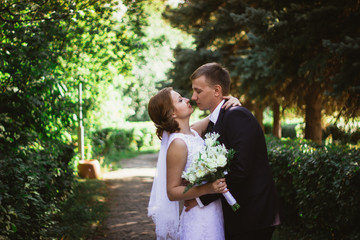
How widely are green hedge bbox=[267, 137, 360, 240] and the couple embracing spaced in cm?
220

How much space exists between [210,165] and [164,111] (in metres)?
0.85

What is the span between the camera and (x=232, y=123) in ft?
8.75

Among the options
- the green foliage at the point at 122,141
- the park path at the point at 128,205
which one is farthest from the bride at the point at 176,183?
the green foliage at the point at 122,141

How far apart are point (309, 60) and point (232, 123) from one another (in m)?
→ 5.55

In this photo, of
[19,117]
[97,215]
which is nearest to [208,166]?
[19,117]

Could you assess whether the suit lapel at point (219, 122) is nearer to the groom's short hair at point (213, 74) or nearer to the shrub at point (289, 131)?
the groom's short hair at point (213, 74)

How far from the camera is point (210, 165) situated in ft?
7.93

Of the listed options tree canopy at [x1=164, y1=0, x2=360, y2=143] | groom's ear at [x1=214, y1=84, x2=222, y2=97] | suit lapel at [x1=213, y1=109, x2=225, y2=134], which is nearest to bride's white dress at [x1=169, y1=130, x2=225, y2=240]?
suit lapel at [x1=213, y1=109, x2=225, y2=134]

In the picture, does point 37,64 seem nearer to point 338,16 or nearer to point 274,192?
point 274,192

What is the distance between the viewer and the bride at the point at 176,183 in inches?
109

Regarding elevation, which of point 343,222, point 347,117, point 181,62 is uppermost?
point 181,62

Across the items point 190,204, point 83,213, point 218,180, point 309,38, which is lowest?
point 83,213

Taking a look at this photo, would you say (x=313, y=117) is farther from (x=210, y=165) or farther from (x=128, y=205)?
(x=210, y=165)

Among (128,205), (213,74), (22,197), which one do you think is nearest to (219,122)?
(213,74)
